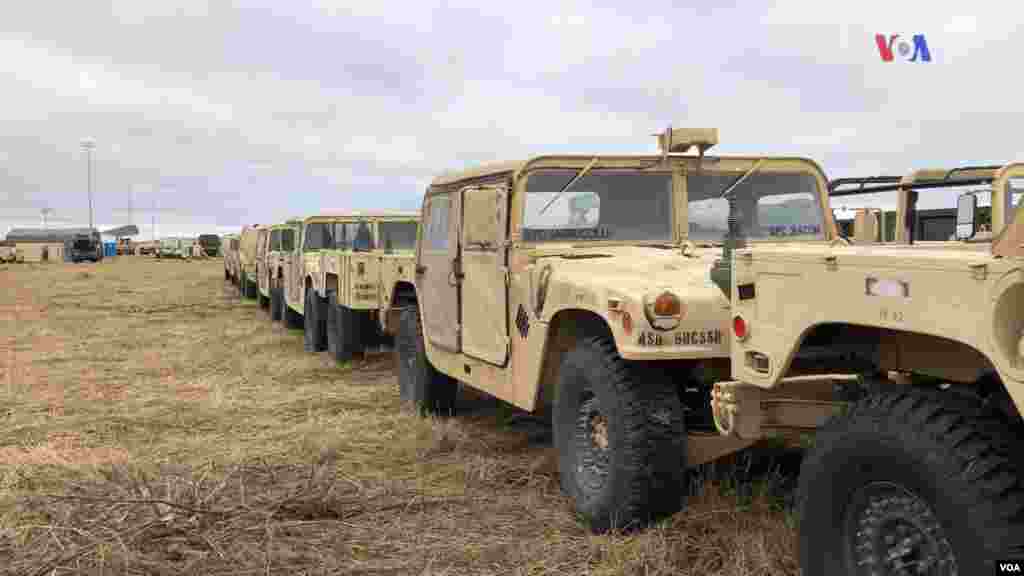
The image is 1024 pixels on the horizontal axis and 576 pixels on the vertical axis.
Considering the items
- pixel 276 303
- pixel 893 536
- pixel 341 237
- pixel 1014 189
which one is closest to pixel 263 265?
pixel 276 303

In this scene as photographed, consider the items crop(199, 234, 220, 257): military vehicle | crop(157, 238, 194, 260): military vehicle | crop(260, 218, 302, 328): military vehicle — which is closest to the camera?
crop(260, 218, 302, 328): military vehicle

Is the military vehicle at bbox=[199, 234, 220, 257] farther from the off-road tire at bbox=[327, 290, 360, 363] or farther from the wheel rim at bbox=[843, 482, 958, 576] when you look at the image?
the wheel rim at bbox=[843, 482, 958, 576]

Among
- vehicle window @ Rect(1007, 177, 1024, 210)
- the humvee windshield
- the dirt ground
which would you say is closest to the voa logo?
the dirt ground

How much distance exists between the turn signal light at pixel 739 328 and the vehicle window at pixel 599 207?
2.01 meters

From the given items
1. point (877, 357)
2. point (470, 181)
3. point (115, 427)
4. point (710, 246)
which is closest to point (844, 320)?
point (877, 357)

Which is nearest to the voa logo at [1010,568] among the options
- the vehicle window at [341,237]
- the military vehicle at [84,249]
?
the vehicle window at [341,237]

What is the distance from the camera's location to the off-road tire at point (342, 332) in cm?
1003

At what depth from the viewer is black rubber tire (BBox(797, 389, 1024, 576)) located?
7.57 feet

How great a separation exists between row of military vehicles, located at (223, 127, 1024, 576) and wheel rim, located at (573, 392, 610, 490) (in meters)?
A: 0.01

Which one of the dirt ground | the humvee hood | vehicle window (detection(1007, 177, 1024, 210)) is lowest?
the dirt ground

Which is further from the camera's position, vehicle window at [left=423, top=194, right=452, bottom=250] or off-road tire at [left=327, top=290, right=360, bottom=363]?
off-road tire at [left=327, top=290, right=360, bottom=363]

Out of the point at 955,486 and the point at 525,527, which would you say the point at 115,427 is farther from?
the point at 955,486

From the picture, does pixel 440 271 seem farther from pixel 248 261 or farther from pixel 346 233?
pixel 248 261

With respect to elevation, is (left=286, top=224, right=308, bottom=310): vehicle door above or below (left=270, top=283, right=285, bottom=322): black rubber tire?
above
